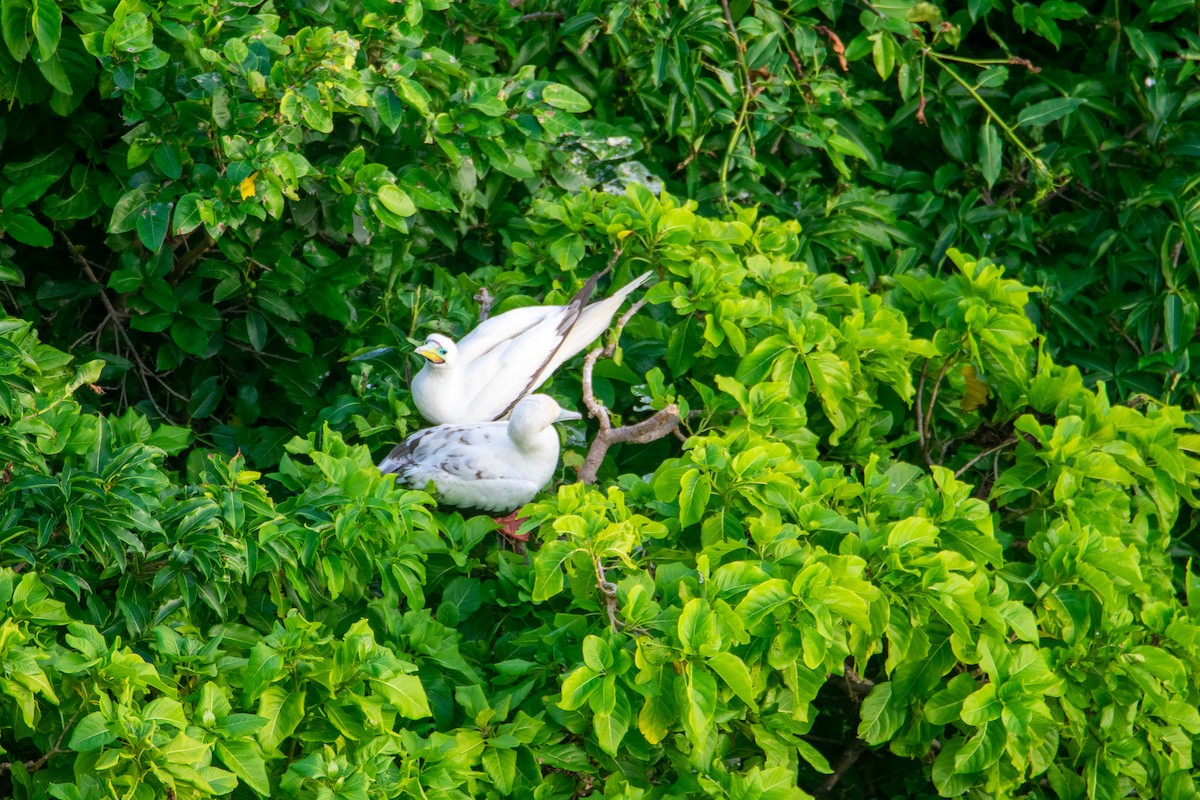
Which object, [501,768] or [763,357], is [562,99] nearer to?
[763,357]

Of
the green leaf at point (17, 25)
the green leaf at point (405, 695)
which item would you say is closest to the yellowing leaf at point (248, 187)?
the green leaf at point (17, 25)

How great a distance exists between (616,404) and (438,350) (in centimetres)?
84

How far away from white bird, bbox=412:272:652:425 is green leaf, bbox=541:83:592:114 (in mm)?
558

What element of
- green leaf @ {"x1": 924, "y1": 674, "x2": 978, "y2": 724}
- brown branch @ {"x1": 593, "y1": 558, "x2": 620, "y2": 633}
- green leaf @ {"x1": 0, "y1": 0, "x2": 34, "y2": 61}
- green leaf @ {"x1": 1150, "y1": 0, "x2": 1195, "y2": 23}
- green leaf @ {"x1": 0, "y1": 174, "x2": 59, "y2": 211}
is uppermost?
green leaf @ {"x1": 0, "y1": 0, "x2": 34, "y2": 61}

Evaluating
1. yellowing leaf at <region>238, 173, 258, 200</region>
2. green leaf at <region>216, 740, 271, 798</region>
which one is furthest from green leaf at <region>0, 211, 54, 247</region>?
green leaf at <region>216, 740, 271, 798</region>

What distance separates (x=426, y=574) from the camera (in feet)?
9.96

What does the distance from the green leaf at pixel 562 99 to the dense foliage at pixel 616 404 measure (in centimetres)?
2

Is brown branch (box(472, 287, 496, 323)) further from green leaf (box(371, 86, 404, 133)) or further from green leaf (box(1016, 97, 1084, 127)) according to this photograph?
green leaf (box(1016, 97, 1084, 127))

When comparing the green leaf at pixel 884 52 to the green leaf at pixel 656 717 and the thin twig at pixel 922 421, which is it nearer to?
the thin twig at pixel 922 421

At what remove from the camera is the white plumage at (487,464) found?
319 centimetres

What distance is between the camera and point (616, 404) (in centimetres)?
393

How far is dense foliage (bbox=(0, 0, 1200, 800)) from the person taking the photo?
2504 millimetres

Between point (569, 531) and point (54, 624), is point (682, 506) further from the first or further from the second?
point (54, 624)

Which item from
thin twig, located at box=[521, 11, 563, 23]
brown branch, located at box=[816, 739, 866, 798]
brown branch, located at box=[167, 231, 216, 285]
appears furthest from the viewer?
thin twig, located at box=[521, 11, 563, 23]
